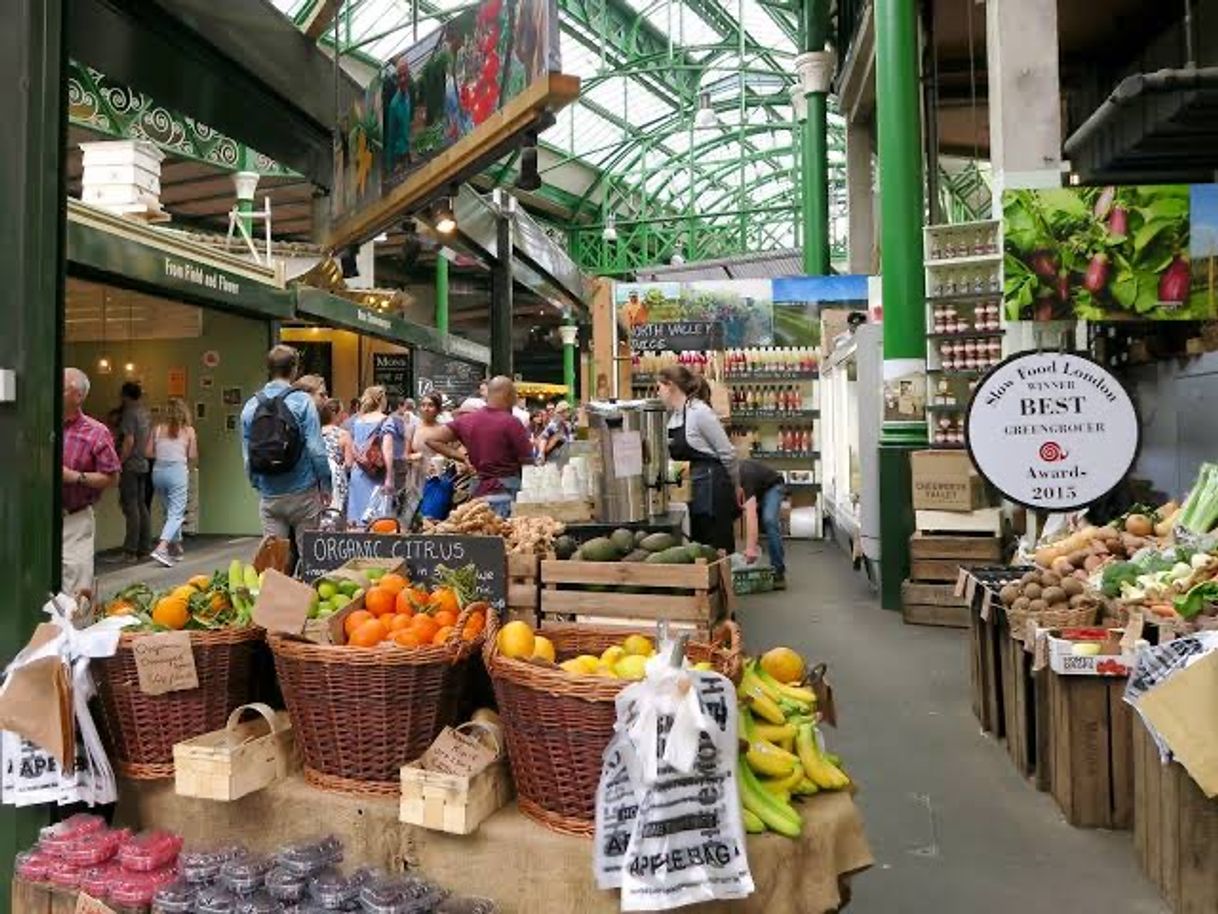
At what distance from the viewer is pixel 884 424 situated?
7812mm

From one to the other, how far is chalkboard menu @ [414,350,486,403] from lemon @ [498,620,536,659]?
13.1 metres

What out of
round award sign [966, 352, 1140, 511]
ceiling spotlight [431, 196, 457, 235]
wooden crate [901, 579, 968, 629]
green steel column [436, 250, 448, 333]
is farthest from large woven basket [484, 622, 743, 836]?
green steel column [436, 250, 448, 333]

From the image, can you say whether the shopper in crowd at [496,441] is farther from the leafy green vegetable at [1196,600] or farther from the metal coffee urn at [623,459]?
the leafy green vegetable at [1196,600]

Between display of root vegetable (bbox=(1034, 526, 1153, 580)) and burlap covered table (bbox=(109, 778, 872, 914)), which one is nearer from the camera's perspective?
burlap covered table (bbox=(109, 778, 872, 914))

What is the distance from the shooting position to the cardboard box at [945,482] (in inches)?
283

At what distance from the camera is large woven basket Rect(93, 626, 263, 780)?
238 centimetres

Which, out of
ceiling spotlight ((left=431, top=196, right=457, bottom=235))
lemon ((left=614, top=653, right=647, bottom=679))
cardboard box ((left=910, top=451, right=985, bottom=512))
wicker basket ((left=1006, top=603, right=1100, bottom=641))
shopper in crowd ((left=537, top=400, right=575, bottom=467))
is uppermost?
ceiling spotlight ((left=431, top=196, right=457, bottom=235))

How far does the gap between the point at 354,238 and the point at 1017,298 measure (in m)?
4.41

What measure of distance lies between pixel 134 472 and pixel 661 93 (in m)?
22.1

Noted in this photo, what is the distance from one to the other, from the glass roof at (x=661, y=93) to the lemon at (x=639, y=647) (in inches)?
730

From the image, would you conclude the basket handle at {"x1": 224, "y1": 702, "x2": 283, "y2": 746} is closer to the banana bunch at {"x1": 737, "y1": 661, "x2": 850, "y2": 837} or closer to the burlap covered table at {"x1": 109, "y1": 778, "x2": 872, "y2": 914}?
the burlap covered table at {"x1": 109, "y1": 778, "x2": 872, "y2": 914}

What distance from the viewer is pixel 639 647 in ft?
7.29

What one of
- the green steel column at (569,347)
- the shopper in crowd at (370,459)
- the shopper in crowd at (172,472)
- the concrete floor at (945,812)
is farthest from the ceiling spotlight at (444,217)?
the green steel column at (569,347)

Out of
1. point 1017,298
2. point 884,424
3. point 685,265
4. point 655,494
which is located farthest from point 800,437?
point 685,265
